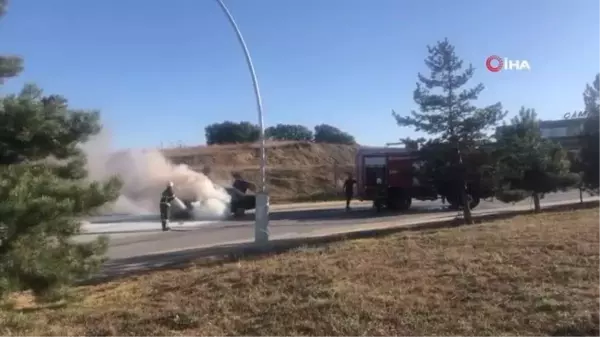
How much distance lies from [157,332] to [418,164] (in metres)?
12.7

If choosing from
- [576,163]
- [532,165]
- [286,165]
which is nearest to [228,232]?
[532,165]

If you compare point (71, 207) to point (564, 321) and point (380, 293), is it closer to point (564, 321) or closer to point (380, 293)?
point (380, 293)

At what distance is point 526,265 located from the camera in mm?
8844

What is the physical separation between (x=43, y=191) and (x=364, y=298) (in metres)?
3.58

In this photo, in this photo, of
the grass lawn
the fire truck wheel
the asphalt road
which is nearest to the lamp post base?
the asphalt road

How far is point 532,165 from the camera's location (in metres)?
20.2

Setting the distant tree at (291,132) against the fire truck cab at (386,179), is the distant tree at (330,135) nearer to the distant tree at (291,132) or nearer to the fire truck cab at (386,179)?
the distant tree at (291,132)

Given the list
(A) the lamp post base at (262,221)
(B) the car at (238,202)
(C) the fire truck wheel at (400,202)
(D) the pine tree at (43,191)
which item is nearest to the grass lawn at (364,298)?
(D) the pine tree at (43,191)

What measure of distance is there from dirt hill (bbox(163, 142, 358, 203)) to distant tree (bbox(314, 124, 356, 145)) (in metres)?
13.4

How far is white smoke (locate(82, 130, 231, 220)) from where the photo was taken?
27.8 meters

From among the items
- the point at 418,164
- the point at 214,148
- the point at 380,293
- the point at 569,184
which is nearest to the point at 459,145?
the point at 418,164

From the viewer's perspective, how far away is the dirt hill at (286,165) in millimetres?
51156

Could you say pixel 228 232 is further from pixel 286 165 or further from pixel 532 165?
pixel 286 165

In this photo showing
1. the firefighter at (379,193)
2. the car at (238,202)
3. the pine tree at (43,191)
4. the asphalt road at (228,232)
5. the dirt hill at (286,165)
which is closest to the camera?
the pine tree at (43,191)
